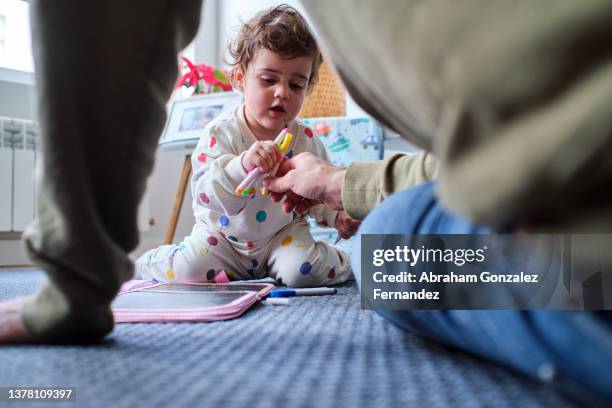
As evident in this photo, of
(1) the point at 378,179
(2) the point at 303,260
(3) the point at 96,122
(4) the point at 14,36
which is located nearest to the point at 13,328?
(3) the point at 96,122

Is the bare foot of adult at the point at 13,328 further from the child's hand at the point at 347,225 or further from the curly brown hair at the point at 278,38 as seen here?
the curly brown hair at the point at 278,38

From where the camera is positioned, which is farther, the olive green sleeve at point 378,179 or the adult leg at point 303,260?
the adult leg at point 303,260

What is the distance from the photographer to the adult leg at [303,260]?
43.0 inches

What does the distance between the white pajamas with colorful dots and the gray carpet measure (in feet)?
1.81

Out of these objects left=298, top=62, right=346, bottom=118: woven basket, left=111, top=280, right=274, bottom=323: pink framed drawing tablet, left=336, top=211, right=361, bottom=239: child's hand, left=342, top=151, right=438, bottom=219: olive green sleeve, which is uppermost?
left=298, top=62, right=346, bottom=118: woven basket

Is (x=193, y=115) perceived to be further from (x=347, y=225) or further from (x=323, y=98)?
(x=347, y=225)

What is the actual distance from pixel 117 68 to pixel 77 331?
0.70ft

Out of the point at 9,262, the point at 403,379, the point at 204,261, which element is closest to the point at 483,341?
the point at 403,379

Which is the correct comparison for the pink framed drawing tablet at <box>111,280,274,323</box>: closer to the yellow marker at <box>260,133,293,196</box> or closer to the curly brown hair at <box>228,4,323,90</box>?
the yellow marker at <box>260,133,293,196</box>

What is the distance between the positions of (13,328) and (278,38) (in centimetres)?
88

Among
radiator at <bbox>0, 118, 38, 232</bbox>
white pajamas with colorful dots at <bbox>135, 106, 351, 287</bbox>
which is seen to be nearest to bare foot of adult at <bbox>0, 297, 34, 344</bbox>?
white pajamas with colorful dots at <bbox>135, 106, 351, 287</bbox>

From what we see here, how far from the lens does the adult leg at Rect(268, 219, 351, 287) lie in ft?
3.59

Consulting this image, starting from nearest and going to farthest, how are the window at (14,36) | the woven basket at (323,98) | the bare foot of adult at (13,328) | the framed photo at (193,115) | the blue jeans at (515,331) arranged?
the blue jeans at (515,331) < the bare foot of adult at (13,328) < the woven basket at (323,98) < the framed photo at (193,115) < the window at (14,36)

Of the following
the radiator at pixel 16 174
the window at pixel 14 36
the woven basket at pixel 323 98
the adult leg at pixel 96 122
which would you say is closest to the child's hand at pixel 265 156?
the adult leg at pixel 96 122
